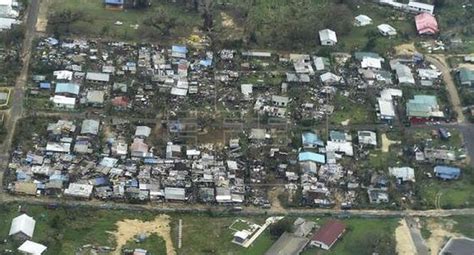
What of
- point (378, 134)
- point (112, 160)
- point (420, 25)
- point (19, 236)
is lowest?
point (19, 236)

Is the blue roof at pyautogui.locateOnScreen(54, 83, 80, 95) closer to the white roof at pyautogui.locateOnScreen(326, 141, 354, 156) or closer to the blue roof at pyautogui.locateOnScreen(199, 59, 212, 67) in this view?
the blue roof at pyautogui.locateOnScreen(199, 59, 212, 67)

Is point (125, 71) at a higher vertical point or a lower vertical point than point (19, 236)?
higher

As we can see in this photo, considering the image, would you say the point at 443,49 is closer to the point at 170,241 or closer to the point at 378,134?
the point at 378,134

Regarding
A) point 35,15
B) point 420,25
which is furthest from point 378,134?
point 35,15

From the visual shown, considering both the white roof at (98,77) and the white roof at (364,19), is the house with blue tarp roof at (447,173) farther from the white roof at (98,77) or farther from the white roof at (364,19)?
the white roof at (98,77)

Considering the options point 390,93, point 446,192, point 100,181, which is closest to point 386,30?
point 390,93

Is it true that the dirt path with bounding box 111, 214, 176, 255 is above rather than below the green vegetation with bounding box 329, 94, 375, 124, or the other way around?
below

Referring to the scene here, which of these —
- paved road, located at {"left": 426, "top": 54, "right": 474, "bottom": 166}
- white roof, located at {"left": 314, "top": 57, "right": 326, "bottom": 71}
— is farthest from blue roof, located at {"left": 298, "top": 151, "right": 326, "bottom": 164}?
white roof, located at {"left": 314, "top": 57, "right": 326, "bottom": 71}
